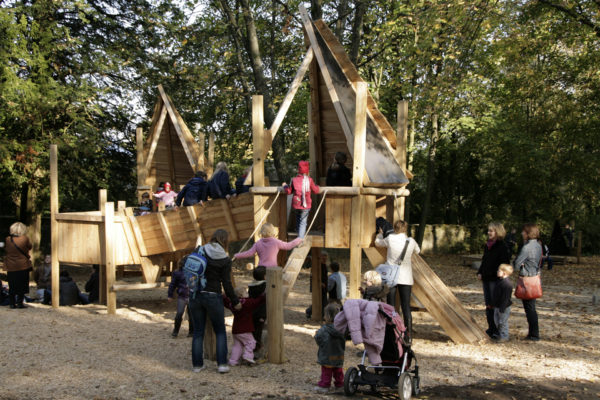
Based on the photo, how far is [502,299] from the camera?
9047 millimetres

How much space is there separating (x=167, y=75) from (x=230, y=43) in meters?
3.34

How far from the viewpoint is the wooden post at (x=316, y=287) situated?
454 inches

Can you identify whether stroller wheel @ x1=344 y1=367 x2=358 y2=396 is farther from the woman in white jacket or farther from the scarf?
the scarf

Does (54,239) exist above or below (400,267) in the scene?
above

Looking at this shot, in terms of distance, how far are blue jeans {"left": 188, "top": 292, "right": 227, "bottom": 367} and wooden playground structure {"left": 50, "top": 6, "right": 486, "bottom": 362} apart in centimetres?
77

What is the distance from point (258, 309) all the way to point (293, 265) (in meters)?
1.33

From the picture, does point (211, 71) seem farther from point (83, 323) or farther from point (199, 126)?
point (83, 323)

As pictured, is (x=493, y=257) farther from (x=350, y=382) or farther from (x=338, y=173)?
(x=350, y=382)

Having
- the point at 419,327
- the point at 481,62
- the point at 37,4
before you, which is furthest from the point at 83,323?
the point at 481,62

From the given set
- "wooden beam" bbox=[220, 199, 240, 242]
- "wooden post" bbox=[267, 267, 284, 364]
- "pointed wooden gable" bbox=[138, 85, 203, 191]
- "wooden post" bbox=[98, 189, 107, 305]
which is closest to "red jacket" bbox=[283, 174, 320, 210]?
"wooden post" bbox=[267, 267, 284, 364]

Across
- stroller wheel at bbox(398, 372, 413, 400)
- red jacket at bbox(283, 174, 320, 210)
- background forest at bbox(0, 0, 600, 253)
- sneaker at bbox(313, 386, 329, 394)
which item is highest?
background forest at bbox(0, 0, 600, 253)

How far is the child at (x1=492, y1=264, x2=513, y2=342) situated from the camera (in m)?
8.95

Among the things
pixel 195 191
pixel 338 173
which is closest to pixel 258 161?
pixel 338 173

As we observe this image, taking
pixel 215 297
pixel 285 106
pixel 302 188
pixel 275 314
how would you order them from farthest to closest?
1. pixel 285 106
2. pixel 302 188
3. pixel 275 314
4. pixel 215 297
